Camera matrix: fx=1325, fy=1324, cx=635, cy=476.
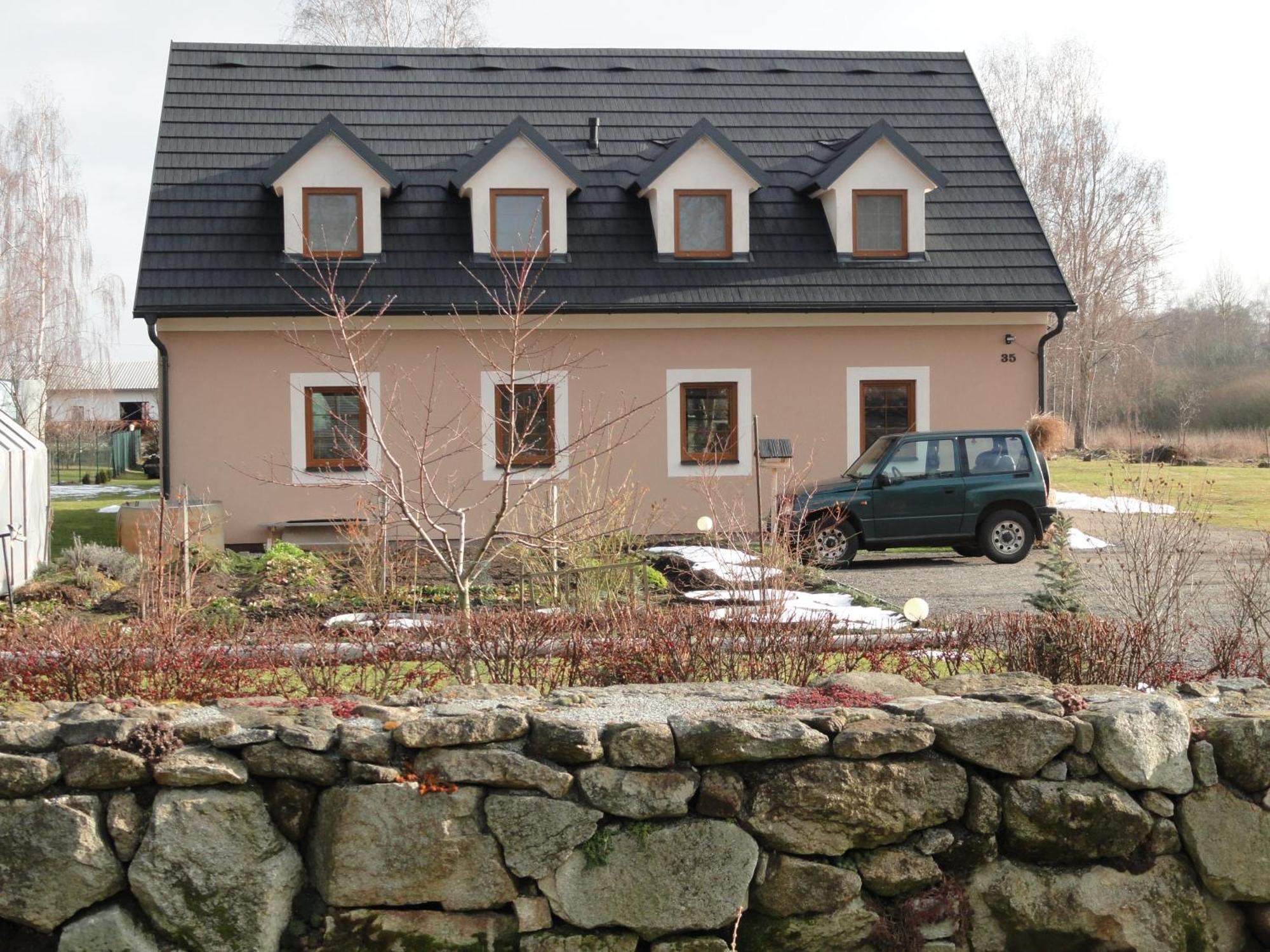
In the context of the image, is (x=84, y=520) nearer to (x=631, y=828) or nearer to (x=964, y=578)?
(x=964, y=578)

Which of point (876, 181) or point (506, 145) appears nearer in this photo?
point (506, 145)

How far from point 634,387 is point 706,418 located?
1119 mm

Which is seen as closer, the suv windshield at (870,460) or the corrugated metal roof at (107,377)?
the suv windshield at (870,460)

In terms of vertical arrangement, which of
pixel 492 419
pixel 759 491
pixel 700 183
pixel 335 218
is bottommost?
pixel 759 491

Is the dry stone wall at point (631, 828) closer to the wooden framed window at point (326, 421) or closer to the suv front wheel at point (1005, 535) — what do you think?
the suv front wheel at point (1005, 535)

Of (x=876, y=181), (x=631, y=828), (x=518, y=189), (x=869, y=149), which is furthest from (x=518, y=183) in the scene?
(x=631, y=828)

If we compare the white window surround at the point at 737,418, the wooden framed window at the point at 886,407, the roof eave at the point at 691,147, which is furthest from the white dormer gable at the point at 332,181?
the wooden framed window at the point at 886,407

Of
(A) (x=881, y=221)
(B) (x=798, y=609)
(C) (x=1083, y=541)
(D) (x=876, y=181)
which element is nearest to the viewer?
(B) (x=798, y=609)

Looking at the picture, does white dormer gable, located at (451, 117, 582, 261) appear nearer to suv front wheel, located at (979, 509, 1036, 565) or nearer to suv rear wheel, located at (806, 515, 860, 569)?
suv rear wheel, located at (806, 515, 860, 569)

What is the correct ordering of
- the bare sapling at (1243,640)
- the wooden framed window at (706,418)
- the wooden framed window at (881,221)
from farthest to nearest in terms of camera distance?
the wooden framed window at (881,221) < the wooden framed window at (706,418) < the bare sapling at (1243,640)

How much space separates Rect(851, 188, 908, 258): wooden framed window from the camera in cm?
1920

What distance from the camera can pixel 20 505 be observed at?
1434 cm

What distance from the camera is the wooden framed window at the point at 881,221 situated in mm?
19203

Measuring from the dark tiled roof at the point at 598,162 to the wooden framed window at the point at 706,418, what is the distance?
1.22 metres
